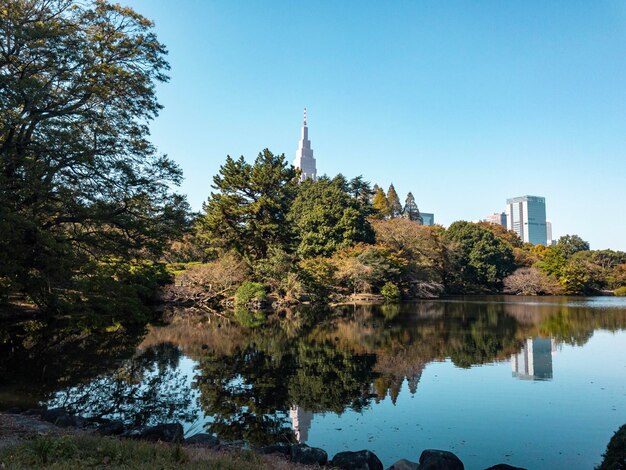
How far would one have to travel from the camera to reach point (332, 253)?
39750 millimetres

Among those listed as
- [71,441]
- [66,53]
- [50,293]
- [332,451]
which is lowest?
[332,451]

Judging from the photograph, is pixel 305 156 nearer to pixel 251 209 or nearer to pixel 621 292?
pixel 621 292

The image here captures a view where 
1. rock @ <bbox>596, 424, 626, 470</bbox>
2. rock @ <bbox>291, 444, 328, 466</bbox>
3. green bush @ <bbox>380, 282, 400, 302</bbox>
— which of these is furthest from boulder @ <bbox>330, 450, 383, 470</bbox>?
green bush @ <bbox>380, 282, 400, 302</bbox>

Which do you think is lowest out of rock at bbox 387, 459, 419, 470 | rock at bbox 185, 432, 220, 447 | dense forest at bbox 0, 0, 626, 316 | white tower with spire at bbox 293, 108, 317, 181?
rock at bbox 185, 432, 220, 447

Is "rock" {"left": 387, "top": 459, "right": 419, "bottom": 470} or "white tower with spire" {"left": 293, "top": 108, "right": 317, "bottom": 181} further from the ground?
"white tower with spire" {"left": 293, "top": 108, "right": 317, "bottom": 181}

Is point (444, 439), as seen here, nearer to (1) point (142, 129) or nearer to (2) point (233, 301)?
(1) point (142, 129)

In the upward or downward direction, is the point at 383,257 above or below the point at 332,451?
above

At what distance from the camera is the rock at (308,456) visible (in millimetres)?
5676

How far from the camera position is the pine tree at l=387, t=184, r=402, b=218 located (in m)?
69.9

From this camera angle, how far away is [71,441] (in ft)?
16.1

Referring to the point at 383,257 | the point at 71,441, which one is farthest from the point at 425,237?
the point at 71,441

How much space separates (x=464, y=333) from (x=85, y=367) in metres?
13.9

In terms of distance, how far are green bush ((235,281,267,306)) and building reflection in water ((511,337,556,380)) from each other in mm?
18527

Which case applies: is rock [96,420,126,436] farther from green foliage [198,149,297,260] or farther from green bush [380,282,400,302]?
green bush [380,282,400,302]
